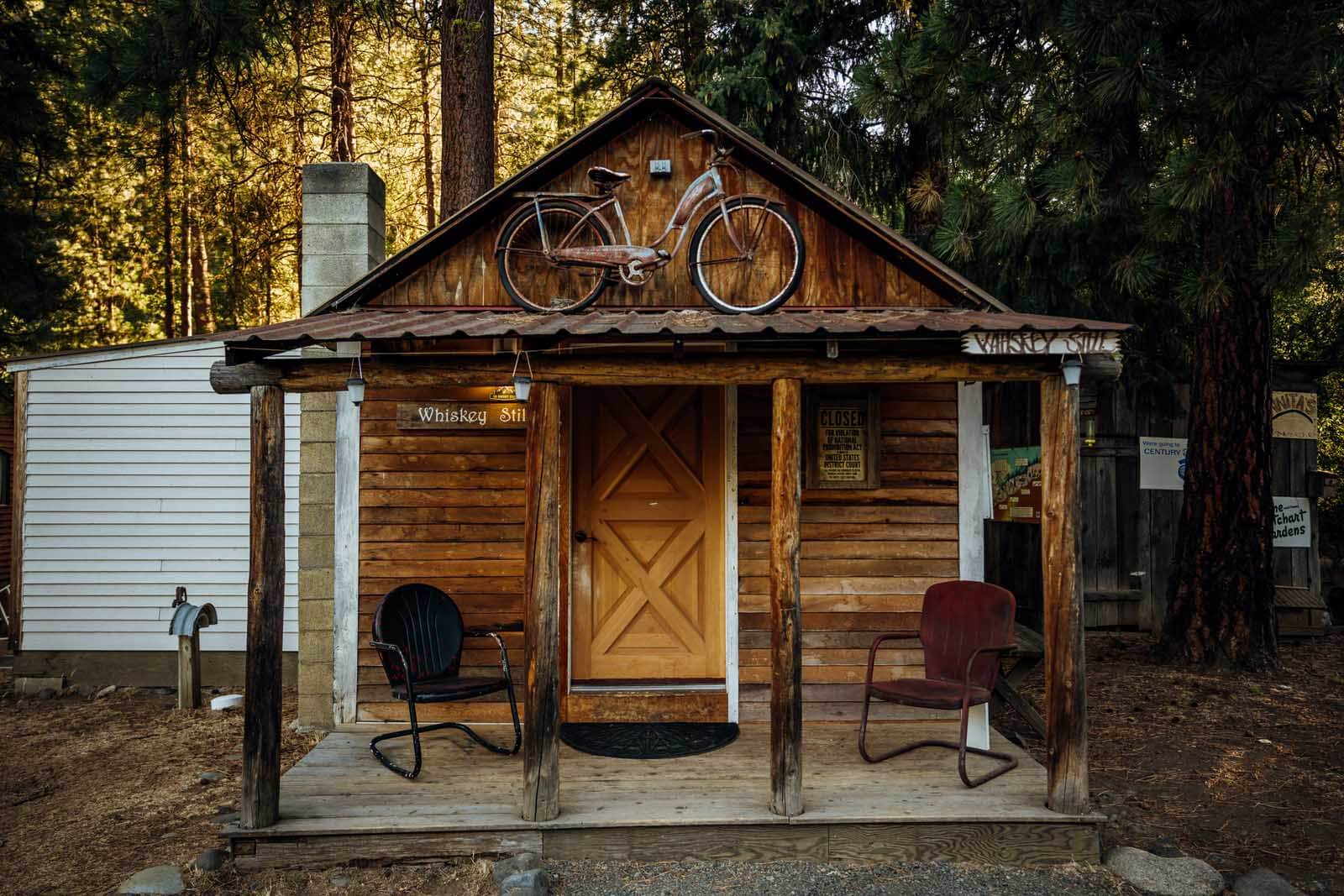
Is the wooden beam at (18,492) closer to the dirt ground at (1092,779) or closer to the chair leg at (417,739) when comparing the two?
the dirt ground at (1092,779)

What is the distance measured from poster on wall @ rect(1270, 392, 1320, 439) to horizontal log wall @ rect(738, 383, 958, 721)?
5.32 metres

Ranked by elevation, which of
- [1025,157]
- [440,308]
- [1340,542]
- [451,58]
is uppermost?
[451,58]

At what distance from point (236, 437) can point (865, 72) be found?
6.07m

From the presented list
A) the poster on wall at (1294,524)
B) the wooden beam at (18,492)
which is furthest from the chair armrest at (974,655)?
the wooden beam at (18,492)

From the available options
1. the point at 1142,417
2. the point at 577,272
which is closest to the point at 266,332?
the point at 577,272

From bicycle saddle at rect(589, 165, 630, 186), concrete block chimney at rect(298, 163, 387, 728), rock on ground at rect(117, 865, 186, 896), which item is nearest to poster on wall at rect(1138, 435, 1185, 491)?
bicycle saddle at rect(589, 165, 630, 186)

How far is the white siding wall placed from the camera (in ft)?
27.1

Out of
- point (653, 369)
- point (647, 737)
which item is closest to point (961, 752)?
point (647, 737)

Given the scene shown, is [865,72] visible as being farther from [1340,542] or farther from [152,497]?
[1340,542]

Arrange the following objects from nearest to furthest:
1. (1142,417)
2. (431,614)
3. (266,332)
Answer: (266,332) < (431,614) < (1142,417)

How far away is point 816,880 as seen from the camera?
13.3 feet

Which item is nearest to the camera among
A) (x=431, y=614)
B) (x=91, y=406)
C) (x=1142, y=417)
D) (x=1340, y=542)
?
(x=431, y=614)

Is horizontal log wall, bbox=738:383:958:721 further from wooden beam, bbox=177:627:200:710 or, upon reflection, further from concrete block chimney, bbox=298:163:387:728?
wooden beam, bbox=177:627:200:710

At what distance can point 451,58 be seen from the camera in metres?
9.23
